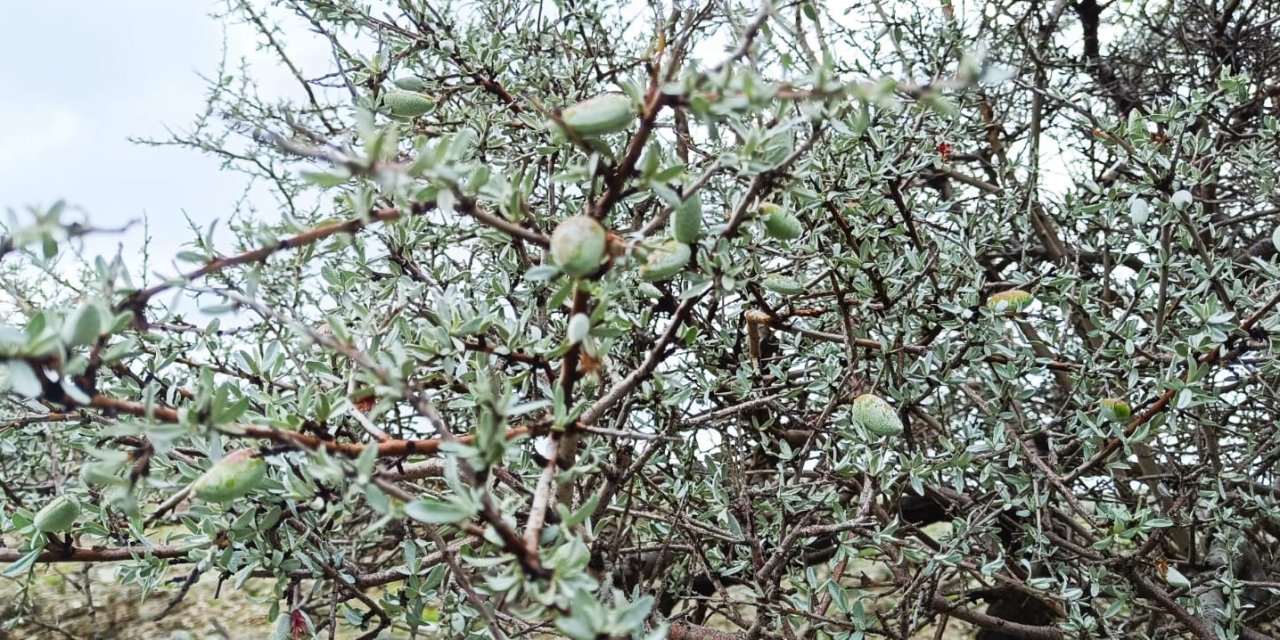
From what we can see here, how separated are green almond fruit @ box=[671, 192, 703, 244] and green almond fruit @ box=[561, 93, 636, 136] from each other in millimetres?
98

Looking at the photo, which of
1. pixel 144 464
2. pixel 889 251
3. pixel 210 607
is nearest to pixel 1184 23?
pixel 889 251

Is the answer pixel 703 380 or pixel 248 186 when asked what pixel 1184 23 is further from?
pixel 248 186

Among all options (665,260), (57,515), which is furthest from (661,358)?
(57,515)

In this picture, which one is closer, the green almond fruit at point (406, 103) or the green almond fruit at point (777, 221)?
the green almond fruit at point (777, 221)

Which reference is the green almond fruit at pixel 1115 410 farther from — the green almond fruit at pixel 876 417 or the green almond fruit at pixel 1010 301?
the green almond fruit at pixel 876 417

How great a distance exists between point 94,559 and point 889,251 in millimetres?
1313

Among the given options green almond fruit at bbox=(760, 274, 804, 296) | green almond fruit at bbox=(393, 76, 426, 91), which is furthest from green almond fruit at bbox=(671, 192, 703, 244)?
green almond fruit at bbox=(393, 76, 426, 91)

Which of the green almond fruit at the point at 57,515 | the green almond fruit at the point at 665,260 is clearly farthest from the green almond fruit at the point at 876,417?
the green almond fruit at the point at 57,515

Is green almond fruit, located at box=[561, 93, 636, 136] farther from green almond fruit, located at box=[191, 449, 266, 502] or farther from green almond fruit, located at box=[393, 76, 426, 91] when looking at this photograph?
green almond fruit, located at box=[393, 76, 426, 91]

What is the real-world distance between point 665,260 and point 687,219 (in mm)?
40

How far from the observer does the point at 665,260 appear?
2.25 feet

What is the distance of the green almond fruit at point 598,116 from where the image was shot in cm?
61

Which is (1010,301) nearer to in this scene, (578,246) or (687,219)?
(687,219)

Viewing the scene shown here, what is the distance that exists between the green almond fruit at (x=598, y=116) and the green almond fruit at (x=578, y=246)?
70 mm
